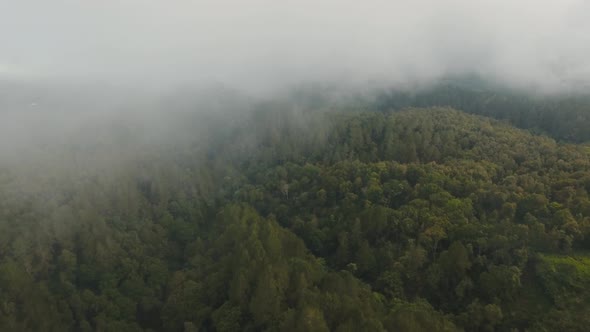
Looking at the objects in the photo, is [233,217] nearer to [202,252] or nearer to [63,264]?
[202,252]

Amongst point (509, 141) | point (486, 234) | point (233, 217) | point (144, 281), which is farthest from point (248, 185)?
point (509, 141)

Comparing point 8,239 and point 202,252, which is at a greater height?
point 8,239

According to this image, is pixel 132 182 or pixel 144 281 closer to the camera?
pixel 144 281

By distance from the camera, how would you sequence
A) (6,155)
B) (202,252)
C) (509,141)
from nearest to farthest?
(202,252) → (509,141) → (6,155)

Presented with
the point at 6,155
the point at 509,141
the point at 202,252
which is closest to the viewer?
the point at 202,252

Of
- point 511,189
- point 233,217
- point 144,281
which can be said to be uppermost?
point 511,189

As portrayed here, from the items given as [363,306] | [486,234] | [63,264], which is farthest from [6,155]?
[486,234]
